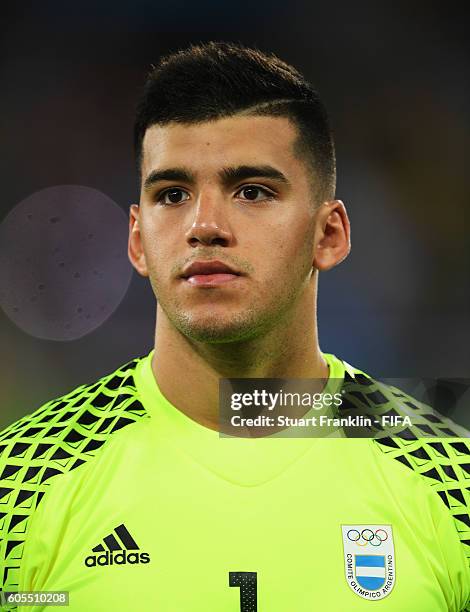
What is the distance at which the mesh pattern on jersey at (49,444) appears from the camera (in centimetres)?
239

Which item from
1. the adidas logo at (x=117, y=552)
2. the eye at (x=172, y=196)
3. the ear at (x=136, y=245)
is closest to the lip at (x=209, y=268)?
the eye at (x=172, y=196)

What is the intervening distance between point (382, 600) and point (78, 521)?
0.99 metres

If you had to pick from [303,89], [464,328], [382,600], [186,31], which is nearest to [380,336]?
[464,328]

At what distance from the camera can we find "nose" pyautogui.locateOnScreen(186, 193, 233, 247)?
237 centimetres

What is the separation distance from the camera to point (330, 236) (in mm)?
2848

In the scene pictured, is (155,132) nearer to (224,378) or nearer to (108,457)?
(224,378)

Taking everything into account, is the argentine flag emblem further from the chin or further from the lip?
the lip

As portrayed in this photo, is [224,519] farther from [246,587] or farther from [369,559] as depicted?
[369,559]

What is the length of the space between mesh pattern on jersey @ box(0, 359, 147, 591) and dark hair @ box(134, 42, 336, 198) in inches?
35.9

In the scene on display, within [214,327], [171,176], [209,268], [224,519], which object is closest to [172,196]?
[171,176]

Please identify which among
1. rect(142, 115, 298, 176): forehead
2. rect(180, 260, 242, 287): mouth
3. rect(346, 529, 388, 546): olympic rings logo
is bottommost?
rect(346, 529, 388, 546): olympic rings logo

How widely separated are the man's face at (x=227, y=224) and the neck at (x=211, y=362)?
0.10m

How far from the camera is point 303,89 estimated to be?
2850 millimetres

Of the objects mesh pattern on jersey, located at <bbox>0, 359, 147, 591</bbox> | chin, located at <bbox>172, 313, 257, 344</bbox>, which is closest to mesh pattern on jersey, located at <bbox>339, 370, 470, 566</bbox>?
chin, located at <bbox>172, 313, 257, 344</bbox>
